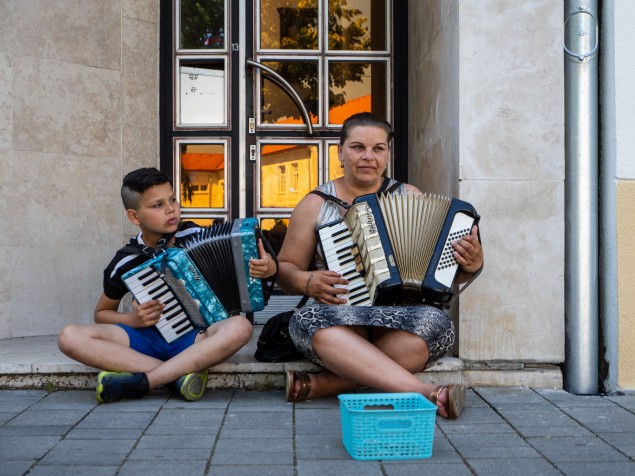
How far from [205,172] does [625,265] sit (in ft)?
8.57

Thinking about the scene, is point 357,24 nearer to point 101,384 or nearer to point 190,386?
point 190,386

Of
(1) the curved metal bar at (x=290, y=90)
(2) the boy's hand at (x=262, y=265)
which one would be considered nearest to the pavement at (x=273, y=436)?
(2) the boy's hand at (x=262, y=265)

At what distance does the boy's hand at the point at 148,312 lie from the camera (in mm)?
3232

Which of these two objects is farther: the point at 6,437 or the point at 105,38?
the point at 105,38

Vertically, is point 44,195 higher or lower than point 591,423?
higher

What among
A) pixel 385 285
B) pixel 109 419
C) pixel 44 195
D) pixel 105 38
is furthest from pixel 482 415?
pixel 105 38

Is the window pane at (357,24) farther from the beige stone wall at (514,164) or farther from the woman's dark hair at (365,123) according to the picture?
the woman's dark hair at (365,123)

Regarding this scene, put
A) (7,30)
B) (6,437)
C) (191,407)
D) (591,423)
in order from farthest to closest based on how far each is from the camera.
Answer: (7,30), (191,407), (591,423), (6,437)

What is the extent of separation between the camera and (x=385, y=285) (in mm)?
3047

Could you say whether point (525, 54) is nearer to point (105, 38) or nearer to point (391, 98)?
point (391, 98)

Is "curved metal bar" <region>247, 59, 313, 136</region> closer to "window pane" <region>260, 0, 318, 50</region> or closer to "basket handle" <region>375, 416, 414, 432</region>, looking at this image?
"window pane" <region>260, 0, 318, 50</region>

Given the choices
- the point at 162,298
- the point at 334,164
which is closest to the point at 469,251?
the point at 162,298

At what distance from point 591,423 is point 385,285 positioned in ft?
3.12

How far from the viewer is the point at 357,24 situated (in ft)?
16.1
